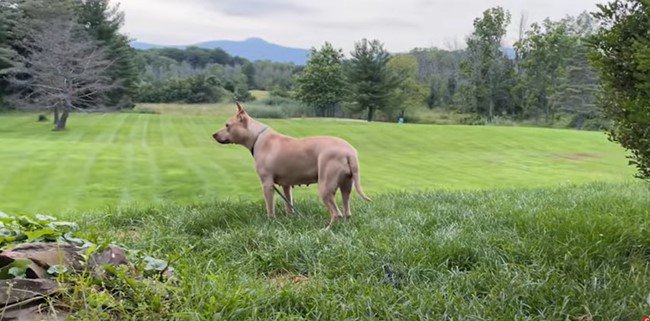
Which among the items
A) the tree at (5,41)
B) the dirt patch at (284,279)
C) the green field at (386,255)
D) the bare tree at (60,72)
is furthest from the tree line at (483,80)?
the dirt patch at (284,279)

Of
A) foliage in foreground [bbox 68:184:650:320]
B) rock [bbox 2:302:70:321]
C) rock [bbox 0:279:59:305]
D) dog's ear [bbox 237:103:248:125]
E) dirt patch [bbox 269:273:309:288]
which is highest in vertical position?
dog's ear [bbox 237:103:248:125]

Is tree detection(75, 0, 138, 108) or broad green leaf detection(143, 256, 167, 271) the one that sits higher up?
tree detection(75, 0, 138, 108)

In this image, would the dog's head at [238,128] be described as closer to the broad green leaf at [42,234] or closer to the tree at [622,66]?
the broad green leaf at [42,234]

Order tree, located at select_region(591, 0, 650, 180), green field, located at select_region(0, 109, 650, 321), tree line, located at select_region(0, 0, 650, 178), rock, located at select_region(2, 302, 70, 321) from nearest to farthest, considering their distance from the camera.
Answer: rock, located at select_region(2, 302, 70, 321) → green field, located at select_region(0, 109, 650, 321) → tree, located at select_region(591, 0, 650, 180) → tree line, located at select_region(0, 0, 650, 178)

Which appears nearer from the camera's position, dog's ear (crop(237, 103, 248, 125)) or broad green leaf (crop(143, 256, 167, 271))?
broad green leaf (crop(143, 256, 167, 271))

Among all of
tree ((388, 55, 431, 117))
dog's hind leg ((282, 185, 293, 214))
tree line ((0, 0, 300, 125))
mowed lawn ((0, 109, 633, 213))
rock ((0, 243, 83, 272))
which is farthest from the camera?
tree ((388, 55, 431, 117))

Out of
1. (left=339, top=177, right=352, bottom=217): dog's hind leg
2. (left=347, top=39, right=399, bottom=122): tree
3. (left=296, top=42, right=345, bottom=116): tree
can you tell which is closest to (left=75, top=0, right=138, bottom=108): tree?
(left=296, top=42, right=345, bottom=116): tree

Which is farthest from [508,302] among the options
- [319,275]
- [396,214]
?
[396,214]

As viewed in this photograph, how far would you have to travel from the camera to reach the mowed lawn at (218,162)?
29.1 feet

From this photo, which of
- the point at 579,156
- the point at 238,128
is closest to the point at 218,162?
the point at 238,128

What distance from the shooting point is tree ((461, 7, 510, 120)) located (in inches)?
1932

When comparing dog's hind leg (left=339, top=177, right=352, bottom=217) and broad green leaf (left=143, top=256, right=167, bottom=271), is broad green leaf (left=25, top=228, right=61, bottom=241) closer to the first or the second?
broad green leaf (left=143, top=256, right=167, bottom=271)

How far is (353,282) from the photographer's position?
3.07 meters

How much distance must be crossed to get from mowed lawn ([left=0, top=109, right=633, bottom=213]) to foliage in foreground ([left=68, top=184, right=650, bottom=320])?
301 cm
